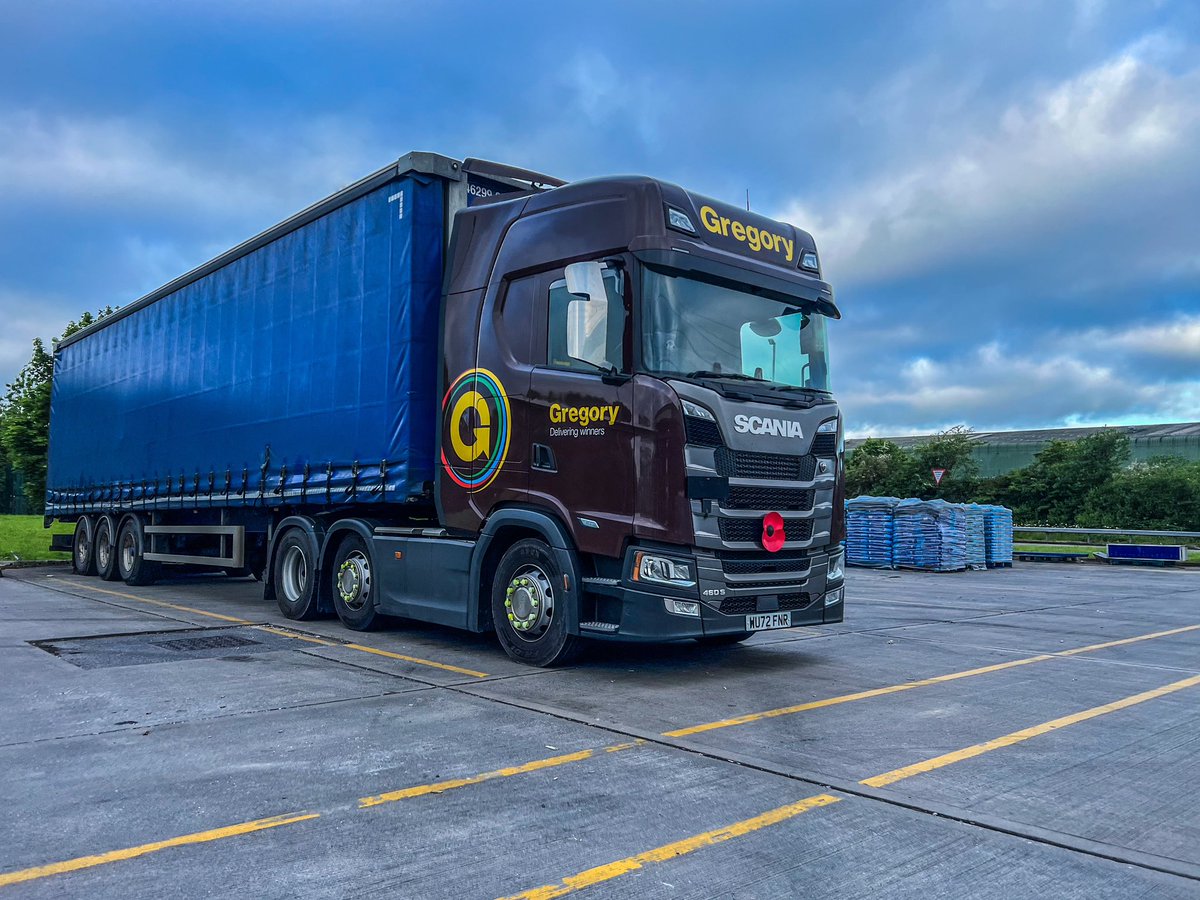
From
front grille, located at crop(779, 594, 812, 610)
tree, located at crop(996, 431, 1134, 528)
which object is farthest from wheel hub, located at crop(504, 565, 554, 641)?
tree, located at crop(996, 431, 1134, 528)

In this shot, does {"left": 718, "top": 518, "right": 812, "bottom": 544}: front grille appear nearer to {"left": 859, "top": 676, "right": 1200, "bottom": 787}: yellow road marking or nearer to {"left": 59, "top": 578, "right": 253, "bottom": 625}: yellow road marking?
{"left": 859, "top": 676, "right": 1200, "bottom": 787}: yellow road marking

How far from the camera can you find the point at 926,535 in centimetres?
2253

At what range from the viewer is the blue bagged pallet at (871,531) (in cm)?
2334

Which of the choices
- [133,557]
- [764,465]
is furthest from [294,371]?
[133,557]

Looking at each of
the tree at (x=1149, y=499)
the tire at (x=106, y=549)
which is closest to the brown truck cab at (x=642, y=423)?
the tire at (x=106, y=549)

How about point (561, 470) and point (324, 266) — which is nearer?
point (561, 470)

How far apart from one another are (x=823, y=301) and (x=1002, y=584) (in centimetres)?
1229

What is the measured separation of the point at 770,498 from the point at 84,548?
15707mm

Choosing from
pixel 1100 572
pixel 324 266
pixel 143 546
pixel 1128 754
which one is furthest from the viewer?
pixel 1100 572

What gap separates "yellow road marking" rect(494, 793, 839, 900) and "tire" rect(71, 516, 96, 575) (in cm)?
1688

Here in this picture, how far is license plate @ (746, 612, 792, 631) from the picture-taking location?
7418 millimetres

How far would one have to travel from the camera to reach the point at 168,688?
6973 mm

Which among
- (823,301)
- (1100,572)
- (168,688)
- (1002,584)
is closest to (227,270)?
(168,688)

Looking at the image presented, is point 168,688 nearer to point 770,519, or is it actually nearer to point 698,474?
point 698,474
